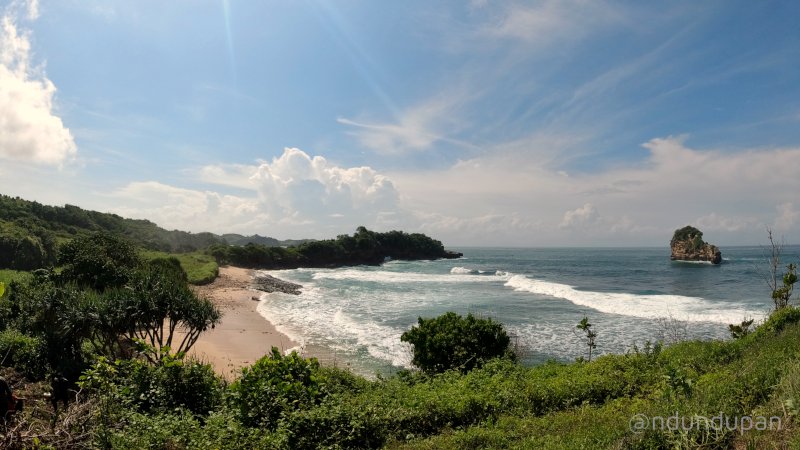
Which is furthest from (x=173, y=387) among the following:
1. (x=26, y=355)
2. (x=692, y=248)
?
(x=692, y=248)

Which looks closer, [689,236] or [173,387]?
[173,387]

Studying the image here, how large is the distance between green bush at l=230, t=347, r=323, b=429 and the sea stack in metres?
93.8

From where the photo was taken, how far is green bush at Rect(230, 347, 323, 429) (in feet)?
24.2

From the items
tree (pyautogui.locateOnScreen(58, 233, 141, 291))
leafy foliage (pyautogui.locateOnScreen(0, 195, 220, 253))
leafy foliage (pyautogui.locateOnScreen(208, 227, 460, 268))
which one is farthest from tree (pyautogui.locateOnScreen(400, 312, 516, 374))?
leafy foliage (pyautogui.locateOnScreen(208, 227, 460, 268))

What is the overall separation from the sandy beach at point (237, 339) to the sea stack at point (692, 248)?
8626cm

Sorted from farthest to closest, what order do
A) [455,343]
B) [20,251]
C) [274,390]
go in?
[20,251] < [455,343] < [274,390]

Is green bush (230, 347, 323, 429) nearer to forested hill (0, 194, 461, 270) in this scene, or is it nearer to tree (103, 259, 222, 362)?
tree (103, 259, 222, 362)

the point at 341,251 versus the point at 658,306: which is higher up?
the point at 341,251

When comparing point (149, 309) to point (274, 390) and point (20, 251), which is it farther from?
point (20, 251)

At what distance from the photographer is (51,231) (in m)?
56.9

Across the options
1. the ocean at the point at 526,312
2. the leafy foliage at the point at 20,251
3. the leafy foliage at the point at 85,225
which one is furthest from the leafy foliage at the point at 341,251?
the leafy foliage at the point at 20,251

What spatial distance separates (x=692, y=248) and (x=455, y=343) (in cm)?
9597

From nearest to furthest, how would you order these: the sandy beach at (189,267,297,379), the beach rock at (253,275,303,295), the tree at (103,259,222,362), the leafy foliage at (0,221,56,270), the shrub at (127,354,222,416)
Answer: the shrub at (127,354,222,416) < the tree at (103,259,222,362) < the sandy beach at (189,267,297,379) < the leafy foliage at (0,221,56,270) < the beach rock at (253,275,303,295)

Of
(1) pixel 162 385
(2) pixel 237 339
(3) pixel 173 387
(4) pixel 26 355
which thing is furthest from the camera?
(2) pixel 237 339
